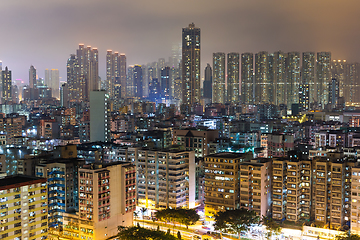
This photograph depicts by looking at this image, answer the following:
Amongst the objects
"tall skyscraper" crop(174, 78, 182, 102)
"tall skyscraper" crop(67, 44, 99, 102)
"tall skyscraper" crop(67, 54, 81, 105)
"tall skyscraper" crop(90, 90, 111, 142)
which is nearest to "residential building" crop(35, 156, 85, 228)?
"tall skyscraper" crop(90, 90, 111, 142)

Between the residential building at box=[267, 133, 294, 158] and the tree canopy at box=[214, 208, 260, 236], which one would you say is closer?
the tree canopy at box=[214, 208, 260, 236]

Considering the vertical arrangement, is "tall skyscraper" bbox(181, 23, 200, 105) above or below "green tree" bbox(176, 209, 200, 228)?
above

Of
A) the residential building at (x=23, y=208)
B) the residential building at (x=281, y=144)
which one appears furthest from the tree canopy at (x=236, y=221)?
the residential building at (x=281, y=144)

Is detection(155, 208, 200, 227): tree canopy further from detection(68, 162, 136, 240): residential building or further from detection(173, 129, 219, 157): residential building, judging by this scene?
detection(173, 129, 219, 157): residential building

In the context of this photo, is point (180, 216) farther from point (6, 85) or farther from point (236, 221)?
point (6, 85)

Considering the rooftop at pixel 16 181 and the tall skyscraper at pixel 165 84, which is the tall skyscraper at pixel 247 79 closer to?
the tall skyscraper at pixel 165 84

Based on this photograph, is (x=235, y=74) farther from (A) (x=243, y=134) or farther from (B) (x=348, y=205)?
(B) (x=348, y=205)
